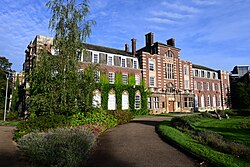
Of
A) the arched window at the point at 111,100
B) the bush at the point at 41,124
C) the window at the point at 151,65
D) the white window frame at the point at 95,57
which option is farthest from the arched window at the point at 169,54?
the bush at the point at 41,124

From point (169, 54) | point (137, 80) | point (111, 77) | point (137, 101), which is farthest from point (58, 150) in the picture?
point (169, 54)

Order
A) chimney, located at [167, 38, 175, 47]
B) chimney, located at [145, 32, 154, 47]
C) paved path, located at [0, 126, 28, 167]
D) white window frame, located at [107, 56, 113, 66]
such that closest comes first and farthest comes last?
paved path, located at [0, 126, 28, 167] → white window frame, located at [107, 56, 113, 66] → chimney, located at [145, 32, 154, 47] → chimney, located at [167, 38, 175, 47]

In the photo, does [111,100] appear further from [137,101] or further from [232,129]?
[232,129]

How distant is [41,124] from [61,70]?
376 cm

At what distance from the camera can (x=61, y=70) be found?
1308 cm

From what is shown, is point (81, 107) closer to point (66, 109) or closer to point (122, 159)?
point (66, 109)

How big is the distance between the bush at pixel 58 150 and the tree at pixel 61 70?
458 centimetres

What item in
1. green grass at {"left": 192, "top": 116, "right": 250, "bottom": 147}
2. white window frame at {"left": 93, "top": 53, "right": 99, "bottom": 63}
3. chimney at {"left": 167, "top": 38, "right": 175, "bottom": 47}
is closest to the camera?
green grass at {"left": 192, "top": 116, "right": 250, "bottom": 147}

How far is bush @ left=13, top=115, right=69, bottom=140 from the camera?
11745 millimetres

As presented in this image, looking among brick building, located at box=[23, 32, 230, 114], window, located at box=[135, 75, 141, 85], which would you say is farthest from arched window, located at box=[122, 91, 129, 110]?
window, located at box=[135, 75, 141, 85]

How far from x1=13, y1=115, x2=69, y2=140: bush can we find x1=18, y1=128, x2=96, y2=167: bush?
3187 millimetres

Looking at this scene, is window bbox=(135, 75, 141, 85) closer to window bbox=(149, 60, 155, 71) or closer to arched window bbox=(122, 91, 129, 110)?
arched window bbox=(122, 91, 129, 110)

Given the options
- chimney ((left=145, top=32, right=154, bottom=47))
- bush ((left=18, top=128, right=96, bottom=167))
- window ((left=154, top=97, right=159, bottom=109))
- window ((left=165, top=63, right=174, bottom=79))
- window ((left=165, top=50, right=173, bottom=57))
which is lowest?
bush ((left=18, top=128, right=96, bottom=167))

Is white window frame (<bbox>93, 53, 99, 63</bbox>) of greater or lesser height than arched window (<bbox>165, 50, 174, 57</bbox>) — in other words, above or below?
below
